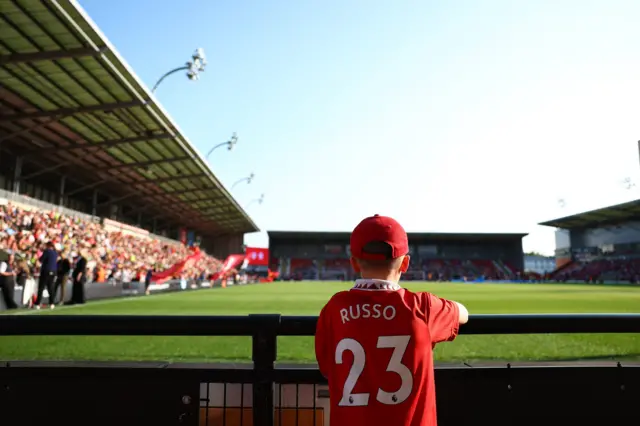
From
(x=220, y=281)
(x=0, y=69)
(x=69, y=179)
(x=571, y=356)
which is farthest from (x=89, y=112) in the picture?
(x=220, y=281)

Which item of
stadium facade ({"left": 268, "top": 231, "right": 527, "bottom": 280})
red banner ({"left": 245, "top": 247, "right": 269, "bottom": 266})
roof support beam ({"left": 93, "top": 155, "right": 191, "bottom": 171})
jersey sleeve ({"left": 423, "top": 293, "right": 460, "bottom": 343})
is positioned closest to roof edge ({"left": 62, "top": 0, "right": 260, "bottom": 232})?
roof support beam ({"left": 93, "top": 155, "right": 191, "bottom": 171})

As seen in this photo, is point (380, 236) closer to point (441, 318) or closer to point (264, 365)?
point (441, 318)

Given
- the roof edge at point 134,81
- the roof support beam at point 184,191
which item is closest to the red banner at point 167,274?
the roof edge at point 134,81

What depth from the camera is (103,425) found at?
2.24 m

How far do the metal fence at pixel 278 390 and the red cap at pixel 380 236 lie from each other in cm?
55

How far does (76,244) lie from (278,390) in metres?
27.5

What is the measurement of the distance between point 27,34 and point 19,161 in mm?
16579

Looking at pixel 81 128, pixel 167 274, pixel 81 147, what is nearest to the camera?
pixel 81 128

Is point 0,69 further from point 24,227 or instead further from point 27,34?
point 24,227

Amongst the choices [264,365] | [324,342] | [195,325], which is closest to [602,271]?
[264,365]

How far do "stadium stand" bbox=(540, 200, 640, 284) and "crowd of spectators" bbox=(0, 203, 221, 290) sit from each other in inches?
2219

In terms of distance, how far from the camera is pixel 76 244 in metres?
26.1

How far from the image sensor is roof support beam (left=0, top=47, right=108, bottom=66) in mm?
17688

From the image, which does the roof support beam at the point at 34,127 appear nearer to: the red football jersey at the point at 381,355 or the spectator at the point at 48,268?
the spectator at the point at 48,268
